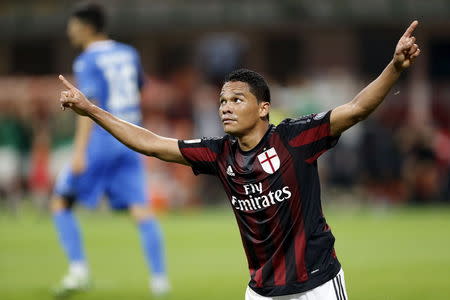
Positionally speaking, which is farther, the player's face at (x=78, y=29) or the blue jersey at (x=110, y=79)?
the player's face at (x=78, y=29)

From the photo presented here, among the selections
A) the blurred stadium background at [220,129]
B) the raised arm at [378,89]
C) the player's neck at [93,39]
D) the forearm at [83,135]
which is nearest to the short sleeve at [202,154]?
the raised arm at [378,89]

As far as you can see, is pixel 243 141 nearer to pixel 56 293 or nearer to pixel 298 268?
pixel 298 268

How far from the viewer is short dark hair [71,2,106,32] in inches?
376

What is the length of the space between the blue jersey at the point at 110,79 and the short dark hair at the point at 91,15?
24 cm

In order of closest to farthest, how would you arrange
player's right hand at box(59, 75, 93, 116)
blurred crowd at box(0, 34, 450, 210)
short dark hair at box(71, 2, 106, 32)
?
player's right hand at box(59, 75, 93, 116), short dark hair at box(71, 2, 106, 32), blurred crowd at box(0, 34, 450, 210)

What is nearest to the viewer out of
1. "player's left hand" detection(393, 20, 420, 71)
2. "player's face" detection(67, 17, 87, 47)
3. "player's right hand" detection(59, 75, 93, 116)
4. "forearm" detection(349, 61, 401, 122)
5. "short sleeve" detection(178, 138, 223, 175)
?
"player's left hand" detection(393, 20, 420, 71)

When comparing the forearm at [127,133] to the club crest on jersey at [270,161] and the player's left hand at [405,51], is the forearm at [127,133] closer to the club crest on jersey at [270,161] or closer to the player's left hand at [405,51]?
the club crest on jersey at [270,161]

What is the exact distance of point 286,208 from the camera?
226 inches

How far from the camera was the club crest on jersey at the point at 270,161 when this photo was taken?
575 centimetres

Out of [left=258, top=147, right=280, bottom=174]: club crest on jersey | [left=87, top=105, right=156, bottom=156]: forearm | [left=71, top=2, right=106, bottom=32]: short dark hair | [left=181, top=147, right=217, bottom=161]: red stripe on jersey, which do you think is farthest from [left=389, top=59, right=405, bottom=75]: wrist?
[left=71, top=2, right=106, bottom=32]: short dark hair

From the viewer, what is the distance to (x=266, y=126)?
19.5ft

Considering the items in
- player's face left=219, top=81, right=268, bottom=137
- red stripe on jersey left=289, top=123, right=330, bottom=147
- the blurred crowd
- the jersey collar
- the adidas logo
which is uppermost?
the blurred crowd

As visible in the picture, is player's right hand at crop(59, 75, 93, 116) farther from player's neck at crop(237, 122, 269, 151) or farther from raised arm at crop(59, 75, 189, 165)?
player's neck at crop(237, 122, 269, 151)

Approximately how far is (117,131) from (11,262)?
6846mm
